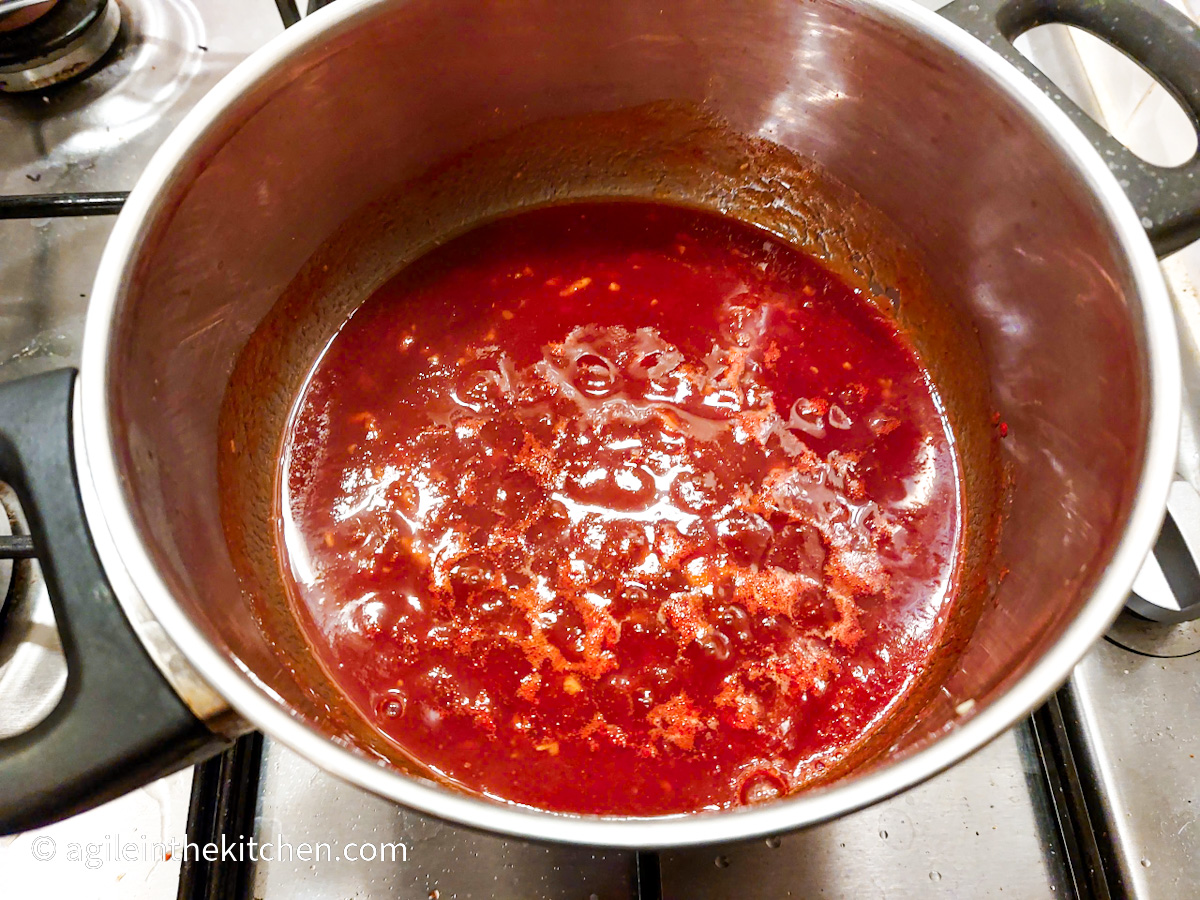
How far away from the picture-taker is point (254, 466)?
0.99 meters

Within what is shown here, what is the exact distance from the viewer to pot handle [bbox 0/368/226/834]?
583 millimetres

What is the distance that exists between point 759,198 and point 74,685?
1043 millimetres

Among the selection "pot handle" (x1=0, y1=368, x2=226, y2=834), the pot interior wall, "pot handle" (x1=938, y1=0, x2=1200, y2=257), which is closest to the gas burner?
the pot interior wall

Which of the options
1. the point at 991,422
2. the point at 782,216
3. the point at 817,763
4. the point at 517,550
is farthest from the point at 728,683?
the point at 782,216

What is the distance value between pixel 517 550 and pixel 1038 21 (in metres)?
0.80

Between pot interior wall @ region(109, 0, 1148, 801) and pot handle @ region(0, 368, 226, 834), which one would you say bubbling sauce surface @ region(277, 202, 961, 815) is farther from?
pot handle @ region(0, 368, 226, 834)

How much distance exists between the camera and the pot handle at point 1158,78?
778 millimetres

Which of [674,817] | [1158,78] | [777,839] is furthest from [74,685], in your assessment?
[1158,78]

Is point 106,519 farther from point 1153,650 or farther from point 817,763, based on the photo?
point 1153,650

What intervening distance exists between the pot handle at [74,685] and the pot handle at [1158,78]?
96 centimetres

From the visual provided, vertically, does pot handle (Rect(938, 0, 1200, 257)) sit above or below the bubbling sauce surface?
above

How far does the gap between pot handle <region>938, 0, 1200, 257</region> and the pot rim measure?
3.7 inches

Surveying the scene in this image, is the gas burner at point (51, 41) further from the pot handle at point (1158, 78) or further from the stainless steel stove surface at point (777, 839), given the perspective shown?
the pot handle at point (1158, 78)

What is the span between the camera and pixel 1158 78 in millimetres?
808
